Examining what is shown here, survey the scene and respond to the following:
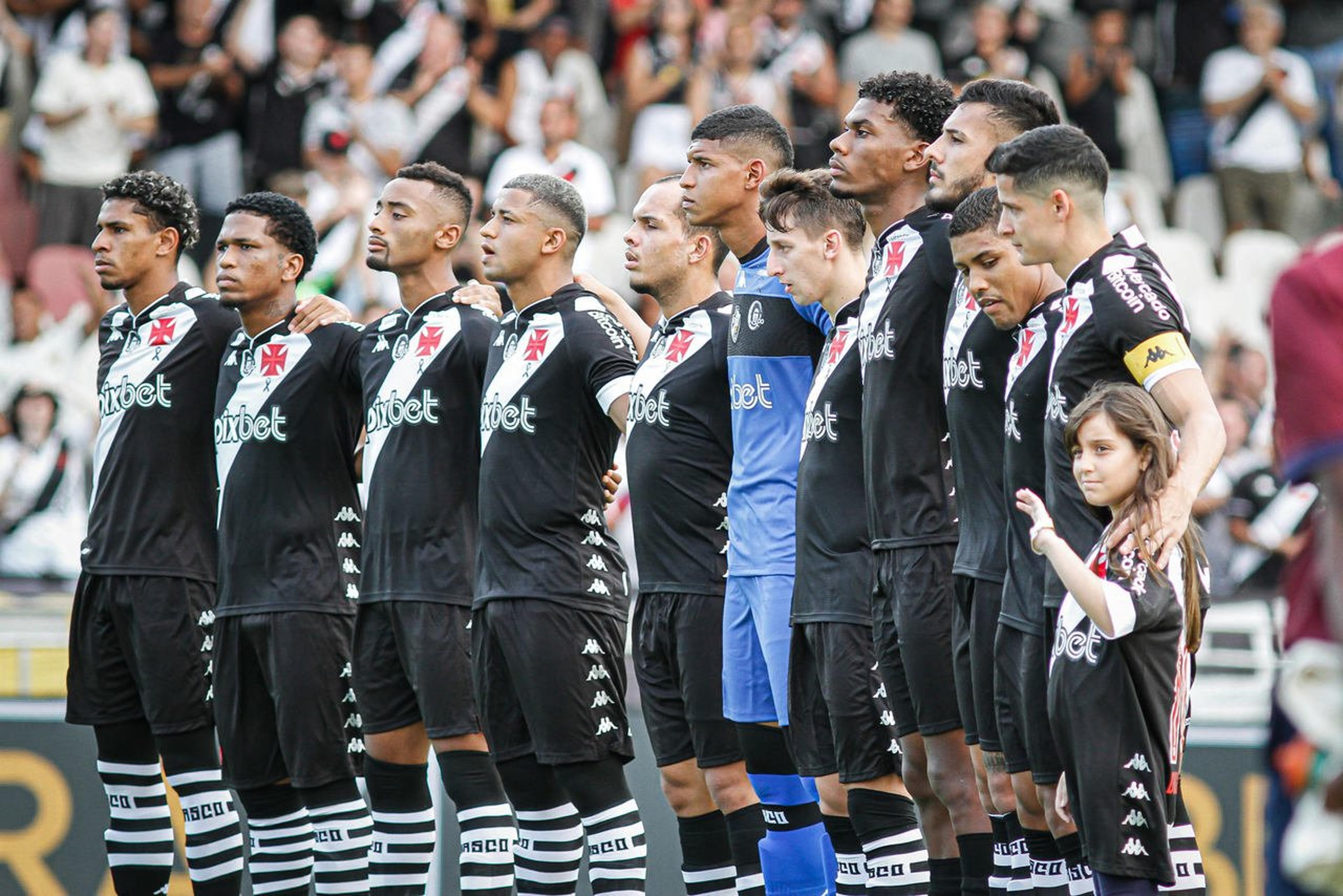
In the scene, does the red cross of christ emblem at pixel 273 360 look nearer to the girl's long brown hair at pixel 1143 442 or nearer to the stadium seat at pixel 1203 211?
the girl's long brown hair at pixel 1143 442

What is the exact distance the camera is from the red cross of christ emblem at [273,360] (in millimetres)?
7648

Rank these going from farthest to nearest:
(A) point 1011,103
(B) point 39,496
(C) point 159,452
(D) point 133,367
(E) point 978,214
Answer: (B) point 39,496, (D) point 133,367, (C) point 159,452, (A) point 1011,103, (E) point 978,214

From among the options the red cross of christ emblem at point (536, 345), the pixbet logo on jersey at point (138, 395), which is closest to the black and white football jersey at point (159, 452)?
the pixbet logo on jersey at point (138, 395)

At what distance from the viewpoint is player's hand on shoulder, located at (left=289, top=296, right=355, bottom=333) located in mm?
7727

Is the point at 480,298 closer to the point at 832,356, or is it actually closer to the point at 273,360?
the point at 273,360

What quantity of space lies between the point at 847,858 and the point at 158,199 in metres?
4.26

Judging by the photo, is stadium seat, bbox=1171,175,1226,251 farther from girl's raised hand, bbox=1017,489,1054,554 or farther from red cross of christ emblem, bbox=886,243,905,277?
girl's raised hand, bbox=1017,489,1054,554

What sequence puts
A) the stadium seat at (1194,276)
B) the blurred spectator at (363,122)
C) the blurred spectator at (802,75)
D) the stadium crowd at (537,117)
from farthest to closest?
the blurred spectator at (802,75) → the stadium seat at (1194,276) → the blurred spectator at (363,122) → the stadium crowd at (537,117)

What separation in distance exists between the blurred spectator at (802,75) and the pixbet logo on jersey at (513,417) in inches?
311

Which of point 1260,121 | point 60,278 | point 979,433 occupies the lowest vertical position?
point 979,433

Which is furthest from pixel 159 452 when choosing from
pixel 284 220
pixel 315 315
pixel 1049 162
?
pixel 1049 162

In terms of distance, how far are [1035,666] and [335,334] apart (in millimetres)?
3562

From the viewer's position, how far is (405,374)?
7.39 meters

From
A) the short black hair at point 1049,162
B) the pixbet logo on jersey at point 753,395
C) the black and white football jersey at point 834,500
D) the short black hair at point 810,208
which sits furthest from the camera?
the pixbet logo on jersey at point 753,395
